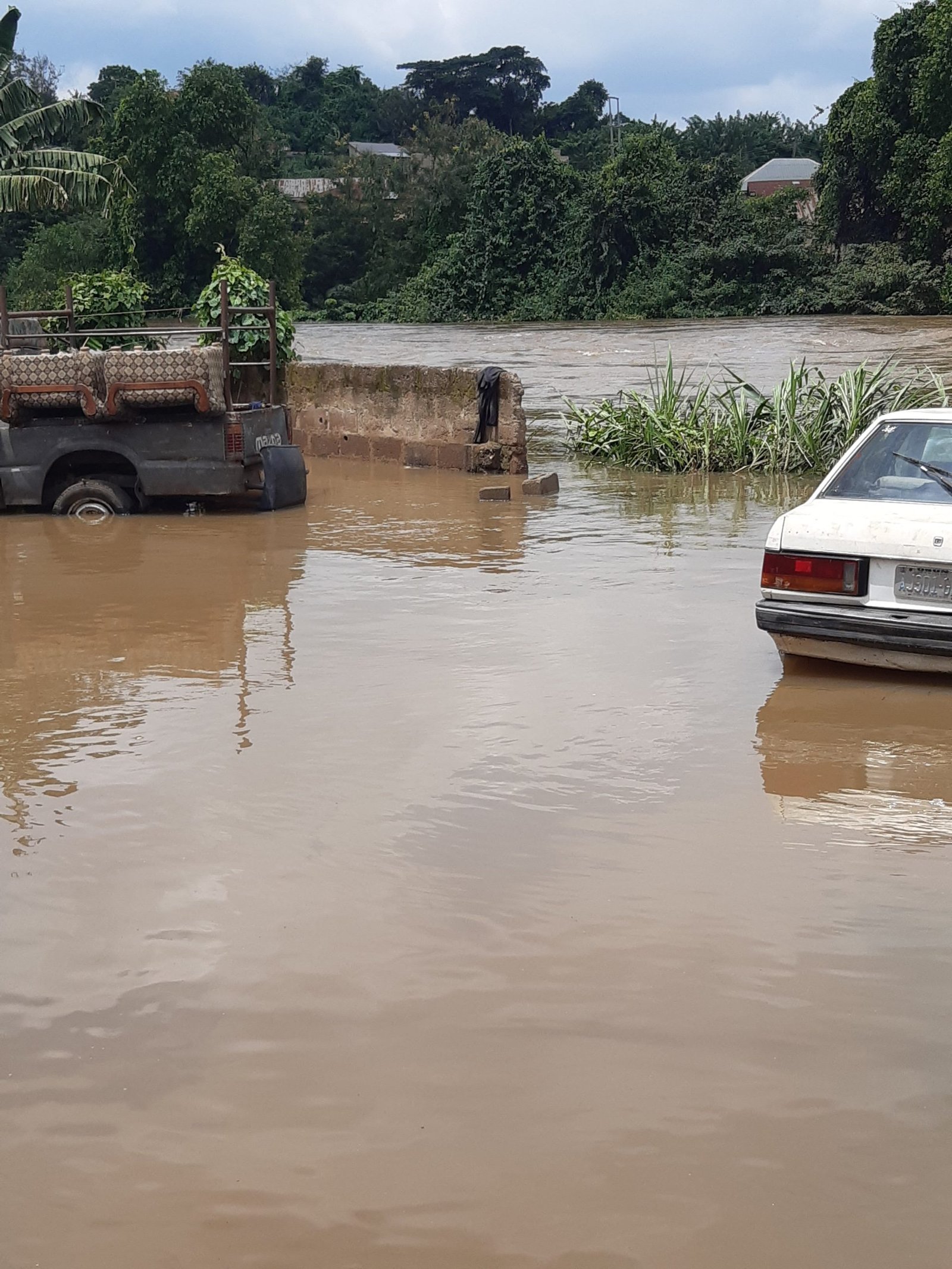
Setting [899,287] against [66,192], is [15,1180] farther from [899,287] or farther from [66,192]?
[899,287]

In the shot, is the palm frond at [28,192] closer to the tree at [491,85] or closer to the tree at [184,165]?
the tree at [184,165]

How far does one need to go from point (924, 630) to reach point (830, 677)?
744mm

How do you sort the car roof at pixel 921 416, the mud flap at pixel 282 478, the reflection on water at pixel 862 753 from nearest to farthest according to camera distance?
the reflection on water at pixel 862 753, the car roof at pixel 921 416, the mud flap at pixel 282 478

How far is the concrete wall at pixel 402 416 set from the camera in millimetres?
16719

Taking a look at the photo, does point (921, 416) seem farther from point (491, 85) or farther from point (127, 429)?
point (491, 85)

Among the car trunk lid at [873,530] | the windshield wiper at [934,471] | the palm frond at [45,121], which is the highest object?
the palm frond at [45,121]

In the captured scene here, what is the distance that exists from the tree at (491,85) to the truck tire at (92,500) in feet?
365

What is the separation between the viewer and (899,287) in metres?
44.4

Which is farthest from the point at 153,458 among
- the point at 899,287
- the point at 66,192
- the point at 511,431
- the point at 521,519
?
the point at 899,287

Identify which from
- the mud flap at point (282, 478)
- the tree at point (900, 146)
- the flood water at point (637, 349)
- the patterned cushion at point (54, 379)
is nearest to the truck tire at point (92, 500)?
the patterned cushion at point (54, 379)

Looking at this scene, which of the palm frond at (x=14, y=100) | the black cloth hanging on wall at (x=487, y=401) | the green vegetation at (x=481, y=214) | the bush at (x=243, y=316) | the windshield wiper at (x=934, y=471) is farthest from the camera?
the green vegetation at (x=481, y=214)

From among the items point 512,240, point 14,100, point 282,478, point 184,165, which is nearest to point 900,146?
point 512,240

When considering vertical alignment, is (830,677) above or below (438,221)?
below

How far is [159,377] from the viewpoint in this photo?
500 inches
